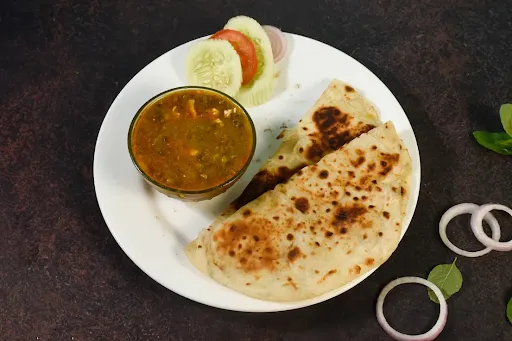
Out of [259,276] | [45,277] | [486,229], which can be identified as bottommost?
[486,229]

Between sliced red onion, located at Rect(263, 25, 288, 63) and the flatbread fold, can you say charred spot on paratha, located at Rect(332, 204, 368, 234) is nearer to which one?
the flatbread fold

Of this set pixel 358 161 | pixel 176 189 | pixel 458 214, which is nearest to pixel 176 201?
pixel 176 189

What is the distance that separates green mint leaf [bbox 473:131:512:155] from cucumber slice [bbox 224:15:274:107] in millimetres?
1493

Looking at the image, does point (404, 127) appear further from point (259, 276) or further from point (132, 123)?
point (132, 123)

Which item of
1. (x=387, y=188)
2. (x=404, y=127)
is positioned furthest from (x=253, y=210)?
(x=404, y=127)

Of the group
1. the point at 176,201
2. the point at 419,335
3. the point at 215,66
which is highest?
the point at 215,66

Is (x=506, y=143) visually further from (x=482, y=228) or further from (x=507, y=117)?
(x=482, y=228)

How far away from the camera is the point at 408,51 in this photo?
15.3 ft

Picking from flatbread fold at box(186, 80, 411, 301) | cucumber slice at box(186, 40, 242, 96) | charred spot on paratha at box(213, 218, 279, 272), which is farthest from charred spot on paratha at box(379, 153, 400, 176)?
cucumber slice at box(186, 40, 242, 96)

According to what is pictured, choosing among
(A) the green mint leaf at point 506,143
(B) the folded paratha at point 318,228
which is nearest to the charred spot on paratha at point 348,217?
(B) the folded paratha at point 318,228

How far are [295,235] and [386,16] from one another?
2361mm

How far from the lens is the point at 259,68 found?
4.01m

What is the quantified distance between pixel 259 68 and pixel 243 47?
0.59 ft

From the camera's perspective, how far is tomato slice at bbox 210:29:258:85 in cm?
Answer: 394
